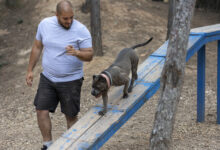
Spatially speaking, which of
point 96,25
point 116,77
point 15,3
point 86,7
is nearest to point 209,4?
point 86,7

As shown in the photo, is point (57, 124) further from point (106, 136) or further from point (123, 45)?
point (123, 45)

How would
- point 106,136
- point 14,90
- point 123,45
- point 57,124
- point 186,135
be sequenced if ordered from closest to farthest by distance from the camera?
point 106,136
point 186,135
point 57,124
point 14,90
point 123,45

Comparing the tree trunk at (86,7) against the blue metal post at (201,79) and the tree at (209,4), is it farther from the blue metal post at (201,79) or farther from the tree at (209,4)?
the tree at (209,4)

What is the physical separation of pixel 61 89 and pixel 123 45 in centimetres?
538

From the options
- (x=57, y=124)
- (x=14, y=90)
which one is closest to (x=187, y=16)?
(x=57, y=124)

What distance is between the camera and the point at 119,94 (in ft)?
14.5

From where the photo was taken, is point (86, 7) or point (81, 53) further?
point (86, 7)

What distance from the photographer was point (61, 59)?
12.8ft

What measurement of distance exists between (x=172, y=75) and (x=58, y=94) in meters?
1.59

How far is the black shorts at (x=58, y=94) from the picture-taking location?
13.2ft

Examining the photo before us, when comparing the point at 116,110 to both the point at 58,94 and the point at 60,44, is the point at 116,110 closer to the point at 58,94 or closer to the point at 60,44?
the point at 58,94

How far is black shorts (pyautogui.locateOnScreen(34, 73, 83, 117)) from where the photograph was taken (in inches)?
159

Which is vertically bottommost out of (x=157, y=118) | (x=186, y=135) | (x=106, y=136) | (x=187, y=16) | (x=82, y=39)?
(x=186, y=135)

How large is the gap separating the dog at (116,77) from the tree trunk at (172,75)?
2.27 feet
